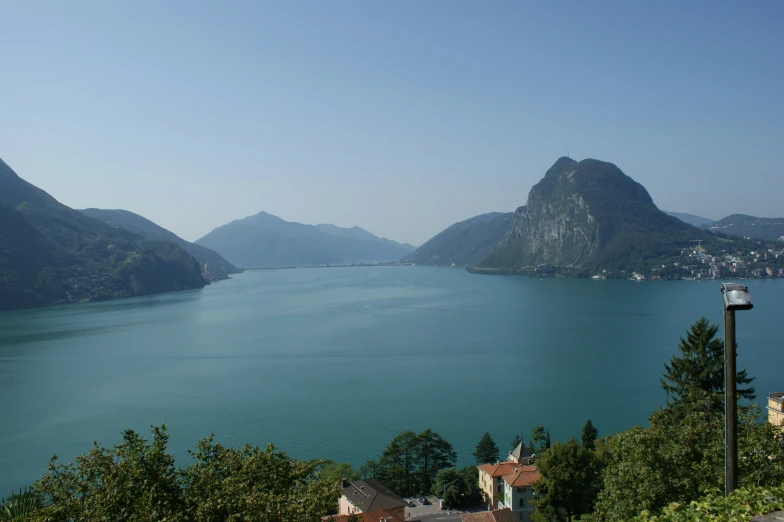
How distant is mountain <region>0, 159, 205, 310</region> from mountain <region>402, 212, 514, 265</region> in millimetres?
77562

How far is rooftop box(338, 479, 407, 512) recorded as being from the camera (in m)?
11.6

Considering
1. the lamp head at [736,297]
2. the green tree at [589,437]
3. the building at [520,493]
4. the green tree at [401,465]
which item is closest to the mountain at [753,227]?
the green tree at [589,437]

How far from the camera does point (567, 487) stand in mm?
10703

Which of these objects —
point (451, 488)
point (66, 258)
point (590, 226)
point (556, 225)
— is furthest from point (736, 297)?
point (556, 225)

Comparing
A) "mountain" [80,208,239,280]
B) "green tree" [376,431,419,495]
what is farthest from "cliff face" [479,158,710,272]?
"green tree" [376,431,419,495]

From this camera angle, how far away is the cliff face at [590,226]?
88.7 m

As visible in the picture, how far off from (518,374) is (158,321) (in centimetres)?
3314

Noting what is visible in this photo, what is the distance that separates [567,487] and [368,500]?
4.18 metres

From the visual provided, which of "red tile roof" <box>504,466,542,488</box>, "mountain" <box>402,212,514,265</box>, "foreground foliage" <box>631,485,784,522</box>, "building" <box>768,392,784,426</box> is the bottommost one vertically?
"red tile roof" <box>504,466,542,488</box>

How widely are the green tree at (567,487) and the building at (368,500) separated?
2.99m

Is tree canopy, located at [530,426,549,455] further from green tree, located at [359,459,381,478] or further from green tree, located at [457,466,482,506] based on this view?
green tree, located at [359,459,381,478]

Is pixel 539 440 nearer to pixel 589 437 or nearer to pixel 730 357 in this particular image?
pixel 589 437

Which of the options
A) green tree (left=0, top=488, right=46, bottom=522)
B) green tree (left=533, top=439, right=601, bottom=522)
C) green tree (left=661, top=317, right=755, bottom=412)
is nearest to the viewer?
green tree (left=0, top=488, right=46, bottom=522)

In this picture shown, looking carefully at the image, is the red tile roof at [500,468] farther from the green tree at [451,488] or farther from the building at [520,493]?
the green tree at [451,488]
